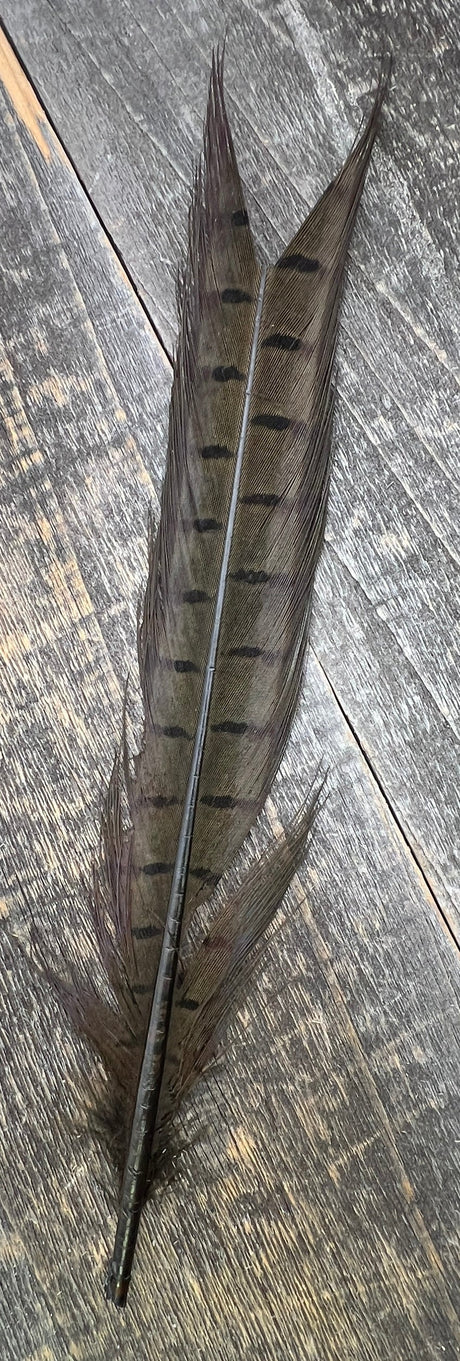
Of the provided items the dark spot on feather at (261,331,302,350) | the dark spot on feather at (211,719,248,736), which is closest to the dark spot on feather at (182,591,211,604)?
the dark spot on feather at (211,719,248,736)

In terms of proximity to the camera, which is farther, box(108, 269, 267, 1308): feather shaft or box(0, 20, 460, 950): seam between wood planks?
box(0, 20, 460, 950): seam between wood planks

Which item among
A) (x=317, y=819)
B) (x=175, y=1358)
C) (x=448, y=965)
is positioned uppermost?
(x=317, y=819)

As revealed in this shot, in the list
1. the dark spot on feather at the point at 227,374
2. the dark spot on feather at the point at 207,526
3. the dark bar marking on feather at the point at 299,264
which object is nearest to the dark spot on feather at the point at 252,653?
the dark spot on feather at the point at 207,526

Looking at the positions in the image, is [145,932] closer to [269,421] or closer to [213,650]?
[213,650]

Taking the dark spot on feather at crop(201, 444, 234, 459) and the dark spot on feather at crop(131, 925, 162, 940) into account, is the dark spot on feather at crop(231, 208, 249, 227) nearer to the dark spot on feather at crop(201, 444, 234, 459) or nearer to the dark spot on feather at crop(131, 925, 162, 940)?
the dark spot on feather at crop(201, 444, 234, 459)

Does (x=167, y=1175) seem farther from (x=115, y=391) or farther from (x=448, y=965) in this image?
(x=115, y=391)

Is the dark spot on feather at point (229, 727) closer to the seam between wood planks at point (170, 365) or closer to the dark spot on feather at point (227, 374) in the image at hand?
the seam between wood planks at point (170, 365)

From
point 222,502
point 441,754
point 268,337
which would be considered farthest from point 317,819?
point 268,337
